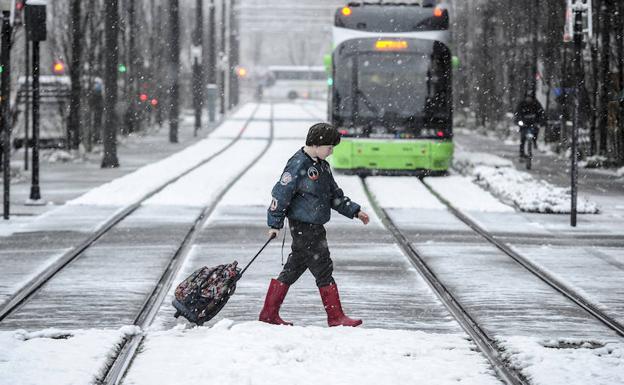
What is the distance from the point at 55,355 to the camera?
309 inches

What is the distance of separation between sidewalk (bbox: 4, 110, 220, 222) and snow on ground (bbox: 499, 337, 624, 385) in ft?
32.6

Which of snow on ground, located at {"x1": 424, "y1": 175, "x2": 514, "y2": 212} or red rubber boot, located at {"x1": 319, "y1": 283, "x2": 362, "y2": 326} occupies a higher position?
red rubber boot, located at {"x1": 319, "y1": 283, "x2": 362, "y2": 326}

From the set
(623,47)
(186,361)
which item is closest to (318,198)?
(186,361)

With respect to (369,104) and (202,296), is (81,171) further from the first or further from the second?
(202,296)

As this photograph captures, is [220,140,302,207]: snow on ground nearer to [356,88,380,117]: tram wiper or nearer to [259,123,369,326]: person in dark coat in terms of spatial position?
[356,88,380,117]: tram wiper

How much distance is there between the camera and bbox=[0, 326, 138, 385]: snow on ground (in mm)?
7223

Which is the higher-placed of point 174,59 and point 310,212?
point 174,59

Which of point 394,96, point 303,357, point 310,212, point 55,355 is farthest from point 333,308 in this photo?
point 394,96

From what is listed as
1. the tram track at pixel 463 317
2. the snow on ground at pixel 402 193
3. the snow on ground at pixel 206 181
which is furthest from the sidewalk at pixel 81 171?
the tram track at pixel 463 317

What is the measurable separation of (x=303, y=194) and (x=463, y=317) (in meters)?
1.72

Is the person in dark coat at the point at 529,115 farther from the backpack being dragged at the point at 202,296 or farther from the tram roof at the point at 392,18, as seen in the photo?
the backpack being dragged at the point at 202,296

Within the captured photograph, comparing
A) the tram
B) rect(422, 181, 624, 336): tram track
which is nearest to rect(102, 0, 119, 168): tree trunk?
the tram

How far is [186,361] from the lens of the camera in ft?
25.2

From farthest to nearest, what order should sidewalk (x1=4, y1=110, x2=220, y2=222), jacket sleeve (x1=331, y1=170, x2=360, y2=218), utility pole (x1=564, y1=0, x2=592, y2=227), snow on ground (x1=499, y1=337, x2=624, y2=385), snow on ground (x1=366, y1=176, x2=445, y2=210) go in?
snow on ground (x1=366, y1=176, x2=445, y2=210) < sidewalk (x1=4, y1=110, x2=220, y2=222) < utility pole (x1=564, y1=0, x2=592, y2=227) < jacket sleeve (x1=331, y1=170, x2=360, y2=218) < snow on ground (x1=499, y1=337, x2=624, y2=385)
